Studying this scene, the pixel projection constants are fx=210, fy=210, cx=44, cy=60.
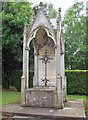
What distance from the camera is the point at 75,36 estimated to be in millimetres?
22438

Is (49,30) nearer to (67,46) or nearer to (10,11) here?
(10,11)

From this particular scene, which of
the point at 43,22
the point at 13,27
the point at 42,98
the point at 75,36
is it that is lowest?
the point at 42,98

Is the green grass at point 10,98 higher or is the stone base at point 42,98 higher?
the stone base at point 42,98

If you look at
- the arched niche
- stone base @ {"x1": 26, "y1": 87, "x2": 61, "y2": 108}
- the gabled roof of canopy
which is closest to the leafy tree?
the arched niche

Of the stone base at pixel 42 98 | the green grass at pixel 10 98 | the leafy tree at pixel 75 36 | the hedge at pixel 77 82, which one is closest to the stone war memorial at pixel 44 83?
the stone base at pixel 42 98

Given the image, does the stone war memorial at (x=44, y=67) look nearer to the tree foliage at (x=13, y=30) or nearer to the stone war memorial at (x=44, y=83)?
the stone war memorial at (x=44, y=83)

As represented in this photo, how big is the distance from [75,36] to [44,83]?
13.9 meters

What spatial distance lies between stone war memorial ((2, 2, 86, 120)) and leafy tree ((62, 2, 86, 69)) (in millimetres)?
11653

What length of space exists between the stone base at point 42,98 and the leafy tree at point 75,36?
43.4 feet

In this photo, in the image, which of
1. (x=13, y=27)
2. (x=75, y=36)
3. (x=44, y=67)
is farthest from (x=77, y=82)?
(x=75, y=36)

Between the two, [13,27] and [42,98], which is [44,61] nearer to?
[42,98]

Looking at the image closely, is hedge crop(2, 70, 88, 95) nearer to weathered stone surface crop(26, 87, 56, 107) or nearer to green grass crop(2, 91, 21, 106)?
green grass crop(2, 91, 21, 106)

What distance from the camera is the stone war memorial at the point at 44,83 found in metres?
6.72

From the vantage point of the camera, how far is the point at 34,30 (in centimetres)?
843
